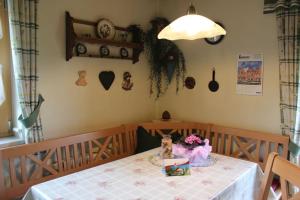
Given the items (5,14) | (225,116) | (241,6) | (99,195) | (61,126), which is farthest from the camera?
(225,116)

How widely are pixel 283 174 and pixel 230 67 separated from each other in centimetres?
152

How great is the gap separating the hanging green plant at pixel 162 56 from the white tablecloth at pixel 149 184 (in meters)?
1.41

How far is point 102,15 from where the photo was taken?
99.5 inches

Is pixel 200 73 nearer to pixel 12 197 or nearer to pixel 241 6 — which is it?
pixel 241 6

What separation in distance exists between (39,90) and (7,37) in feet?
1.65

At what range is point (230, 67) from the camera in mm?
2598

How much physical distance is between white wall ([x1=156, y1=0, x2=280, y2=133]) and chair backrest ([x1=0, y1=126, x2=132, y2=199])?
907 mm

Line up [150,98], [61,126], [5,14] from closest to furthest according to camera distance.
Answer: [5,14] < [61,126] < [150,98]

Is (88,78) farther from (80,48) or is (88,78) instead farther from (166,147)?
(166,147)

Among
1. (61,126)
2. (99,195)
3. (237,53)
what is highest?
(237,53)

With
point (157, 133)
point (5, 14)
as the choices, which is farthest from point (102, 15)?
point (157, 133)

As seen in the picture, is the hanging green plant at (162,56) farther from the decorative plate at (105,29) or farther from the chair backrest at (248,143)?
the chair backrest at (248,143)

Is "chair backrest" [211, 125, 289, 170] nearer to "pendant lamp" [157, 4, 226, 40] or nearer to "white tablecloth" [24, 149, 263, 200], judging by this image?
"white tablecloth" [24, 149, 263, 200]

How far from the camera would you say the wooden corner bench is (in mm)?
1830
